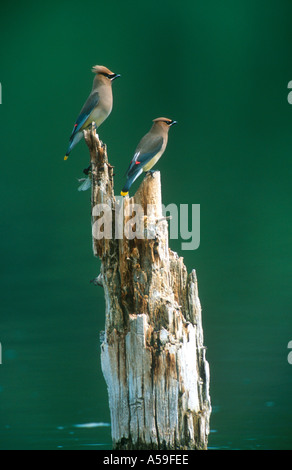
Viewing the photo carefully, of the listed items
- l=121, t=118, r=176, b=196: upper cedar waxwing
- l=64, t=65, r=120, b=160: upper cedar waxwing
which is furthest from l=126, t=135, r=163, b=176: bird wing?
l=64, t=65, r=120, b=160: upper cedar waxwing

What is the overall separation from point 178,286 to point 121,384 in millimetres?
579

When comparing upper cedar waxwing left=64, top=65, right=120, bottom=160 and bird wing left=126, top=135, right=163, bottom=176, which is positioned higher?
upper cedar waxwing left=64, top=65, right=120, bottom=160

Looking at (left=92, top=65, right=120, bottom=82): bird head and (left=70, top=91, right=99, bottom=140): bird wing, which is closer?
(left=70, top=91, right=99, bottom=140): bird wing

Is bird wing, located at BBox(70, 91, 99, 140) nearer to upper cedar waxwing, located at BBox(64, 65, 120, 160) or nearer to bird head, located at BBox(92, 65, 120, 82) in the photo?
upper cedar waxwing, located at BBox(64, 65, 120, 160)

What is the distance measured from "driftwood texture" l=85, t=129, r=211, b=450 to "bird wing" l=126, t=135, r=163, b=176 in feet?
1.35

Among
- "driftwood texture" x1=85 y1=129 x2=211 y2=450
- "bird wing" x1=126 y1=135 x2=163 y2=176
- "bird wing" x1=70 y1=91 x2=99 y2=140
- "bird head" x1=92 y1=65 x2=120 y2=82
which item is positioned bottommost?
"driftwood texture" x1=85 y1=129 x2=211 y2=450

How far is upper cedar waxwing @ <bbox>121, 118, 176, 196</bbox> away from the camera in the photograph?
16.6ft

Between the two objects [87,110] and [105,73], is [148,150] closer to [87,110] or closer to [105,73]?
[87,110]

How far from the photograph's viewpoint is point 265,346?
28.8 feet

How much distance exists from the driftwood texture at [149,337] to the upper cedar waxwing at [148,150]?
41 cm

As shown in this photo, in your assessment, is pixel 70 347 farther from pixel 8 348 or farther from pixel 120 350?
pixel 120 350

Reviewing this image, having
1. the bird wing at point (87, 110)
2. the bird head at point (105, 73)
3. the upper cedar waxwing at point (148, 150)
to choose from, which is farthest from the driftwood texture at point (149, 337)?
the bird head at point (105, 73)

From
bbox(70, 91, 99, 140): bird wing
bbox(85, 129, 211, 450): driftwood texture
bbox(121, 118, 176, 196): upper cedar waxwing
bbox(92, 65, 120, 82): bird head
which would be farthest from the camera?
bbox(92, 65, 120, 82): bird head
